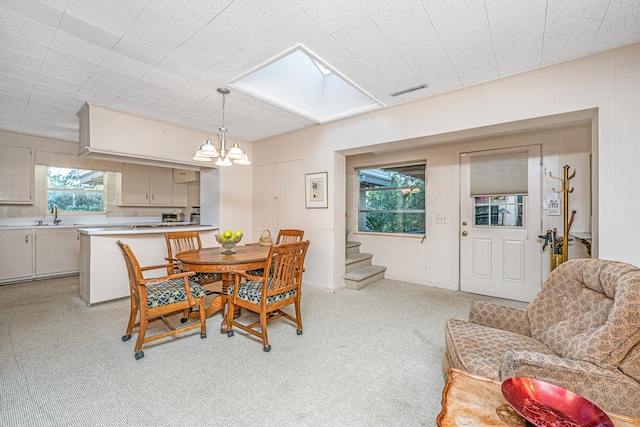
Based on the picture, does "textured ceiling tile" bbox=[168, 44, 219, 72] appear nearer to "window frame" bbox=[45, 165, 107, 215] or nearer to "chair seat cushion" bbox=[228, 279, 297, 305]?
"chair seat cushion" bbox=[228, 279, 297, 305]

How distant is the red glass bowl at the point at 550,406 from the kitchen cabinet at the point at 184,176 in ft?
20.1

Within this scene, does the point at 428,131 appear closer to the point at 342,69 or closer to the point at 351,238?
the point at 342,69

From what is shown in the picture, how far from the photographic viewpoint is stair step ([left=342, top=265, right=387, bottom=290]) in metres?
4.26

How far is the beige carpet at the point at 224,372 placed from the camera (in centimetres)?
164

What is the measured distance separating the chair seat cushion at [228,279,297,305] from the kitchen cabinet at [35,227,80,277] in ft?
14.0

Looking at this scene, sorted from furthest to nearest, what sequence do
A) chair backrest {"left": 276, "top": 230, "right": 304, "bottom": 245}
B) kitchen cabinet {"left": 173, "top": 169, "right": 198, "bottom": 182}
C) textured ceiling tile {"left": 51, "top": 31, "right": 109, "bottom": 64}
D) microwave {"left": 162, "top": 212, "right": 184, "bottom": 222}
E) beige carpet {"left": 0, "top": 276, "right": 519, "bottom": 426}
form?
1. microwave {"left": 162, "top": 212, "right": 184, "bottom": 222}
2. kitchen cabinet {"left": 173, "top": 169, "right": 198, "bottom": 182}
3. chair backrest {"left": 276, "top": 230, "right": 304, "bottom": 245}
4. textured ceiling tile {"left": 51, "top": 31, "right": 109, "bottom": 64}
5. beige carpet {"left": 0, "top": 276, "right": 519, "bottom": 426}

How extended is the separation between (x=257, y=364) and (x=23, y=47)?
3252mm

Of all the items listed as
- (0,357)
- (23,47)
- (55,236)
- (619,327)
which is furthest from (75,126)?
(619,327)

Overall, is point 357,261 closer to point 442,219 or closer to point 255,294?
point 442,219

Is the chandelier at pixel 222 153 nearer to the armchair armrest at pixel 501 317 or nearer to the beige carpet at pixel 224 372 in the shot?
the beige carpet at pixel 224 372

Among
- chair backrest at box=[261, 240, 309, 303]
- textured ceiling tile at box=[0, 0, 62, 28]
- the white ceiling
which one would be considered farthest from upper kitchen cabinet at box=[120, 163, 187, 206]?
chair backrest at box=[261, 240, 309, 303]

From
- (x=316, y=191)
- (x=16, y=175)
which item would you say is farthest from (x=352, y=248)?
(x=16, y=175)

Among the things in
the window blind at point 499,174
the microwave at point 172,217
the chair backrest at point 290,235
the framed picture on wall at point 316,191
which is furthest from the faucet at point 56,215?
the window blind at point 499,174

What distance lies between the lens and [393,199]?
16.5 feet
